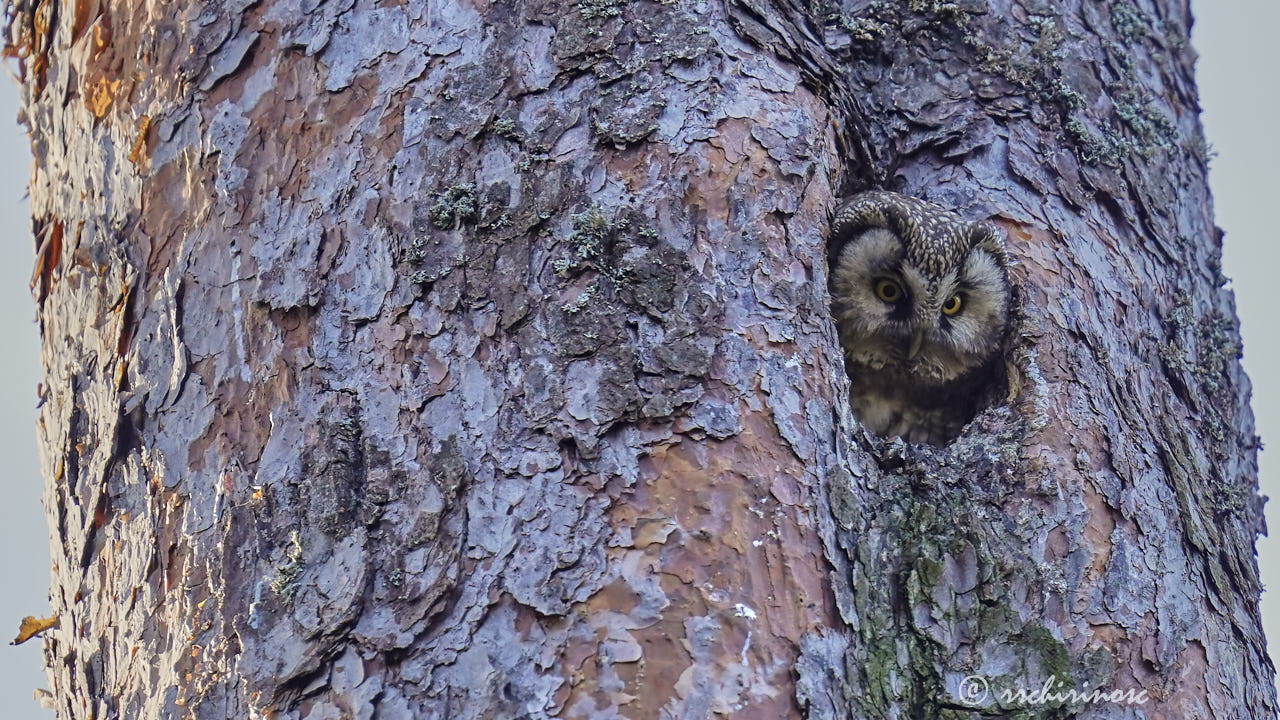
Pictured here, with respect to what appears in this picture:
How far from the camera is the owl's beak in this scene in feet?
→ 9.88

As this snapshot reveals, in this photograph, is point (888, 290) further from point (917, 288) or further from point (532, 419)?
point (532, 419)

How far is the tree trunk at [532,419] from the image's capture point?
1.63 metres

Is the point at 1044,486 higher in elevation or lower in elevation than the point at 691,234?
lower

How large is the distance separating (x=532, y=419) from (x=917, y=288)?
1.55m

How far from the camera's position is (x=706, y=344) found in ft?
5.82

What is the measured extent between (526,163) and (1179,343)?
150cm

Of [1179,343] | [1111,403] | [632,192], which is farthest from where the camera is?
[1179,343]

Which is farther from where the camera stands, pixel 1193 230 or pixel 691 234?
pixel 1193 230

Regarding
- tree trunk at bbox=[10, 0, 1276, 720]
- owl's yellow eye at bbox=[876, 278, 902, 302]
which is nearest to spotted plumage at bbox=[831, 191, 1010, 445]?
owl's yellow eye at bbox=[876, 278, 902, 302]

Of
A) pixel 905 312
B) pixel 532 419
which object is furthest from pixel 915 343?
pixel 532 419

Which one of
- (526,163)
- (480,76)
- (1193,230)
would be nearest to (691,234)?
(526,163)

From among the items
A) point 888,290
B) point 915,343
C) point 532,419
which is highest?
point 532,419

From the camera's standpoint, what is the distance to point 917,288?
2.97 m

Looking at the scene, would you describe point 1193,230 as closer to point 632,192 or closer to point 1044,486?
point 1044,486
